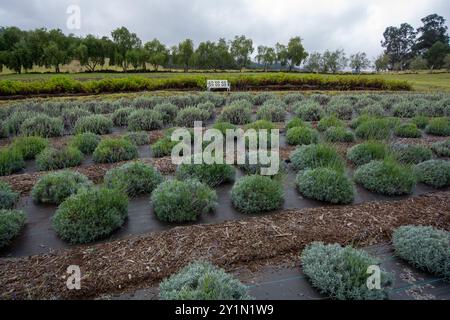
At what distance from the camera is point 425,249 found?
345 centimetres

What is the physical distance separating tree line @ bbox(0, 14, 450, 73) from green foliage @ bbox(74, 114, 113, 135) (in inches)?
1310

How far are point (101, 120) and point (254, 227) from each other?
6573mm

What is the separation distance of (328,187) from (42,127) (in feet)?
24.7

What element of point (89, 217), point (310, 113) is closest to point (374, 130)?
point (310, 113)

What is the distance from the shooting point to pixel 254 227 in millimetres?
4113

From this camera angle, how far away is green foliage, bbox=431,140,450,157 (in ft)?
24.1

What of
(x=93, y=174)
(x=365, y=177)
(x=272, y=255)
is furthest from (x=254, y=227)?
(x=93, y=174)

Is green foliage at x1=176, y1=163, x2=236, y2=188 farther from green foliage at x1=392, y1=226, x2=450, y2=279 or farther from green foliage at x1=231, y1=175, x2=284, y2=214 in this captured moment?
green foliage at x1=392, y1=226, x2=450, y2=279

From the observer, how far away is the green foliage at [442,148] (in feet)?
24.1

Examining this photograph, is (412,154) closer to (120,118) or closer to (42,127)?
(120,118)

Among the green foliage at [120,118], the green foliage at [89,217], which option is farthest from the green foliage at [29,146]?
the green foliage at [89,217]

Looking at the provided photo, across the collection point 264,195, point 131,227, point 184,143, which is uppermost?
point 184,143

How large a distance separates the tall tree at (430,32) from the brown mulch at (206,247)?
Result: 109 m
